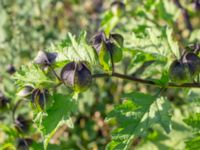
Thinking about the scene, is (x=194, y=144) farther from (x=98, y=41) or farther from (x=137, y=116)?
(x=98, y=41)

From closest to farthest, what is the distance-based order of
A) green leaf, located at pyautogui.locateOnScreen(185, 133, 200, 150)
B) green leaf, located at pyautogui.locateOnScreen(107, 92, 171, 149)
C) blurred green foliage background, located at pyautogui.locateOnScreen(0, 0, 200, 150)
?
green leaf, located at pyautogui.locateOnScreen(107, 92, 171, 149), green leaf, located at pyautogui.locateOnScreen(185, 133, 200, 150), blurred green foliage background, located at pyautogui.locateOnScreen(0, 0, 200, 150)

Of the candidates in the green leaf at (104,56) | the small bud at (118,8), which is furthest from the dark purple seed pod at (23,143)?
the small bud at (118,8)

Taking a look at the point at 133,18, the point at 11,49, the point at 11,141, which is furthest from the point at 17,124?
the point at 11,49

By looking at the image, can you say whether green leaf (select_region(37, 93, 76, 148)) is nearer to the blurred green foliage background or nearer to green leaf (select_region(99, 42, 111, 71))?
green leaf (select_region(99, 42, 111, 71))

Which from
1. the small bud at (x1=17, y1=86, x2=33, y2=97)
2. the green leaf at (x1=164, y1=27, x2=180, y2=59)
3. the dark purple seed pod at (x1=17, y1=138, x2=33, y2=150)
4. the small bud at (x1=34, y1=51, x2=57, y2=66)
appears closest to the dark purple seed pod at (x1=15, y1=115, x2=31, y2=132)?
the dark purple seed pod at (x1=17, y1=138, x2=33, y2=150)

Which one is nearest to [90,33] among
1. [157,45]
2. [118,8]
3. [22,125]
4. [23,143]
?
[118,8]

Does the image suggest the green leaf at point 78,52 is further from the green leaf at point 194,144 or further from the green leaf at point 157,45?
the green leaf at point 194,144
